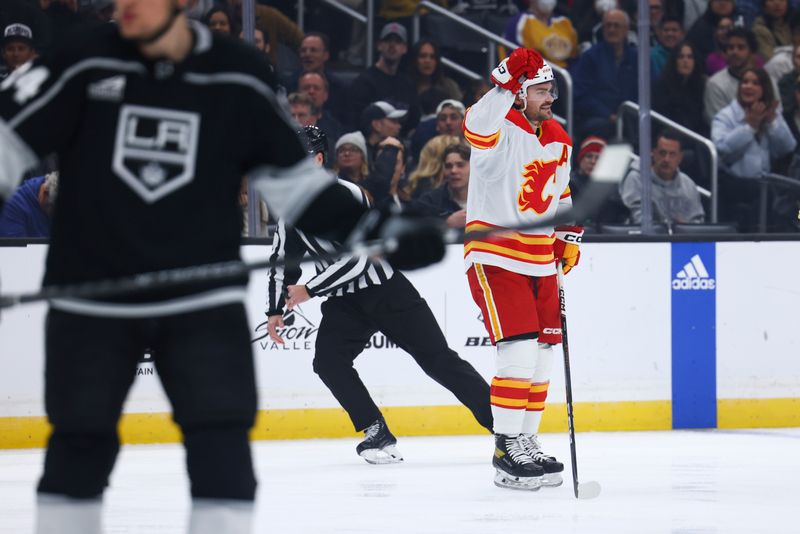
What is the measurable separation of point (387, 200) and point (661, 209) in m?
1.45

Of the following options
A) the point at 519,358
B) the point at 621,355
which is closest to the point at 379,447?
the point at 519,358

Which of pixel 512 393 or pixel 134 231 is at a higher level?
pixel 134 231

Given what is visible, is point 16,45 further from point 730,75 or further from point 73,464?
point 73,464

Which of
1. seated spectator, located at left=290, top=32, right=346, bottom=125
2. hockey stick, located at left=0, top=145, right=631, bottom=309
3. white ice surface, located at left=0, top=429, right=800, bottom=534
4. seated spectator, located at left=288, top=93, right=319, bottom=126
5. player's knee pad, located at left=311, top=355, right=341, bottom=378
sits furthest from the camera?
seated spectator, located at left=290, top=32, right=346, bottom=125

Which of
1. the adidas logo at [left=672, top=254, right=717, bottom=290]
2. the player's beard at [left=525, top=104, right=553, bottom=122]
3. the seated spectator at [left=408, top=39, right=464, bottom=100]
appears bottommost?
the adidas logo at [left=672, top=254, right=717, bottom=290]

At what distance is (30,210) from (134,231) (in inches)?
165

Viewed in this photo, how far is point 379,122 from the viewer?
25.7 ft

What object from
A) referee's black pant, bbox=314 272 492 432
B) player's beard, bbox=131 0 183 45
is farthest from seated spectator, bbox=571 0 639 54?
player's beard, bbox=131 0 183 45

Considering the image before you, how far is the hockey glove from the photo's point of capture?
536 cm

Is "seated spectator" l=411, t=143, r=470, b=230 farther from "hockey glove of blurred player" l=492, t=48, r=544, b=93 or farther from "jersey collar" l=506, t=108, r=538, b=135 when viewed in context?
"hockey glove of blurred player" l=492, t=48, r=544, b=93

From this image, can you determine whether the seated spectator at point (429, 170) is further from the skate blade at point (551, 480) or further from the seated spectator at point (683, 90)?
the skate blade at point (551, 480)

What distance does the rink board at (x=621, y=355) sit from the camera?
21.9ft

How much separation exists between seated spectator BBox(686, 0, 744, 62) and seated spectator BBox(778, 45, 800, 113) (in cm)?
53

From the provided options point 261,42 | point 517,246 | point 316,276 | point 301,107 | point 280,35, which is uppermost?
point 280,35
